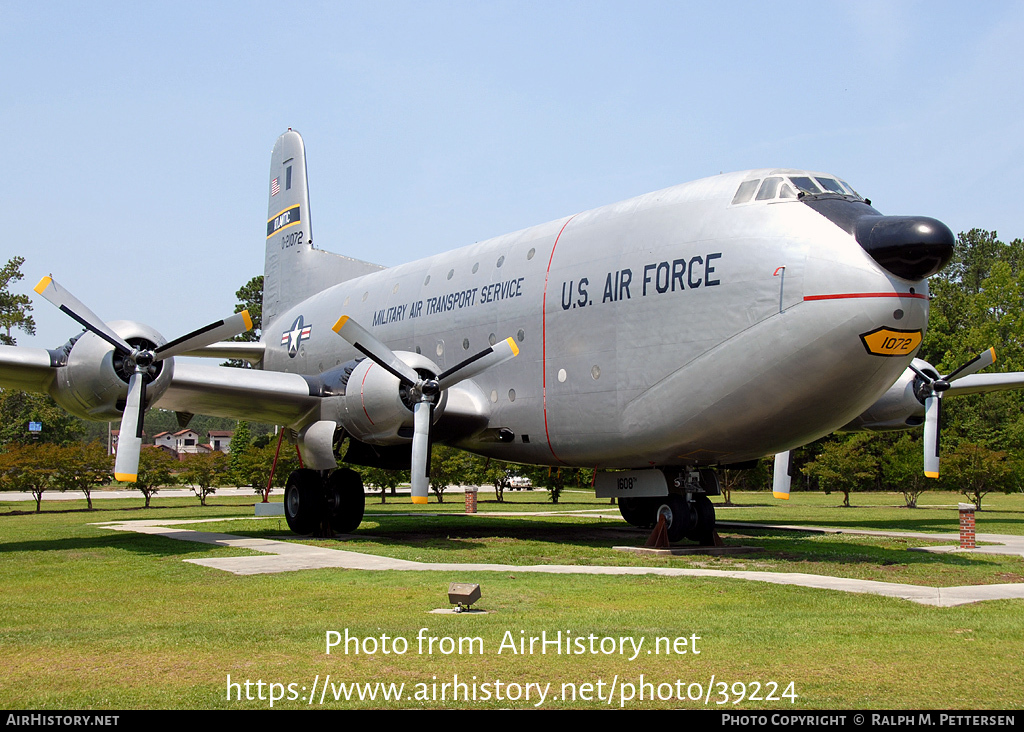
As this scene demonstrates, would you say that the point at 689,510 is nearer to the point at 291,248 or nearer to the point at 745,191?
the point at 745,191

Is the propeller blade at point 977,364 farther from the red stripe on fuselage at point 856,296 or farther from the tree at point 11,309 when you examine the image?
the tree at point 11,309

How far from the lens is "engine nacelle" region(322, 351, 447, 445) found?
50.7ft

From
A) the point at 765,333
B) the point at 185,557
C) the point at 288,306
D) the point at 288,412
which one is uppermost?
the point at 288,306

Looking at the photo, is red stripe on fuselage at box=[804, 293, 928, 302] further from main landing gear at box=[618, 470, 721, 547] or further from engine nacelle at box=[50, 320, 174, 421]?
engine nacelle at box=[50, 320, 174, 421]

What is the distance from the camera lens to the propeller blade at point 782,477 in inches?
626

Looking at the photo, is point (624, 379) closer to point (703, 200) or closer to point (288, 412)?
point (703, 200)

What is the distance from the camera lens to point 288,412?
18.0m

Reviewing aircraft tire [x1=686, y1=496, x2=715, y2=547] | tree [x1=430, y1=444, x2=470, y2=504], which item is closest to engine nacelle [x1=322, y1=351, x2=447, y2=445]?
aircraft tire [x1=686, y1=496, x2=715, y2=547]

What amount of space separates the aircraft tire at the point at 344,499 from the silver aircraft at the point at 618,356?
0.19 feet

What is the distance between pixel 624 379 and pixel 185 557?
747 centimetres

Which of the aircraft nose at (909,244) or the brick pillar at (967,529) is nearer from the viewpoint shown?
the aircraft nose at (909,244)

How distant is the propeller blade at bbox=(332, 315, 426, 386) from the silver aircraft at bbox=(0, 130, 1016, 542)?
36 mm

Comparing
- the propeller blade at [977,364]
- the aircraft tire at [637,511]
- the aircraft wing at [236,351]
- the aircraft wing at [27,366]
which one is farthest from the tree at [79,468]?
the propeller blade at [977,364]

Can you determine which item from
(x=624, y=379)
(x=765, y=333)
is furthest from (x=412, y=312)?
(x=765, y=333)
